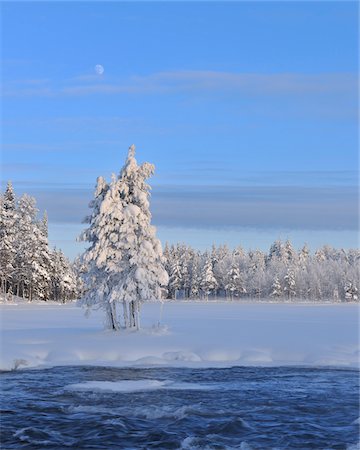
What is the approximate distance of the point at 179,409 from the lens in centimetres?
1579

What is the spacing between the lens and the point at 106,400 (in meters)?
16.8

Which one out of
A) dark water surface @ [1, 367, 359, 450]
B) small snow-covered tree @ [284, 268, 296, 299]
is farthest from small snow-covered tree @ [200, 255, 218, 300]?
dark water surface @ [1, 367, 359, 450]

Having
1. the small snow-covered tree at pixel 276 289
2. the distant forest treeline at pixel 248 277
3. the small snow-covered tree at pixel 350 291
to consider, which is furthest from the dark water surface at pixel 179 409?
the small snow-covered tree at pixel 350 291

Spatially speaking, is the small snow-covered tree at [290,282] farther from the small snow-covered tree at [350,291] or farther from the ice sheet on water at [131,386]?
the ice sheet on water at [131,386]

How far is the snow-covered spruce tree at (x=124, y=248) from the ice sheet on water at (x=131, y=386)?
472 inches

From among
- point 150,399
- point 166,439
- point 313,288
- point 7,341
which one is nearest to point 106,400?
point 150,399

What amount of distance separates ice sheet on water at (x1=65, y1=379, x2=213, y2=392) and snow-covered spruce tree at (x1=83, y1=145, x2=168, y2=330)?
12.0 metres

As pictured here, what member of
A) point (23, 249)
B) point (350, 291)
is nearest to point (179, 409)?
point (23, 249)

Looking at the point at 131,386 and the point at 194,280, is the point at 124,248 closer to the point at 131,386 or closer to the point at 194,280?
the point at 131,386

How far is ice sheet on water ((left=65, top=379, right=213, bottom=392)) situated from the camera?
18281 millimetres

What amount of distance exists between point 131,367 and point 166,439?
377 inches

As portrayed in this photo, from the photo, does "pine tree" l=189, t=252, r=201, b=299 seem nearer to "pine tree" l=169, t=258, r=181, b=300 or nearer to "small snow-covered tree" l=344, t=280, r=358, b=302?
"pine tree" l=169, t=258, r=181, b=300

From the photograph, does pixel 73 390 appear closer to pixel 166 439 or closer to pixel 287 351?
pixel 166 439

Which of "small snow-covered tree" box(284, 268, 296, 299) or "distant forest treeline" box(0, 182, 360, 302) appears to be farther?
"small snow-covered tree" box(284, 268, 296, 299)
